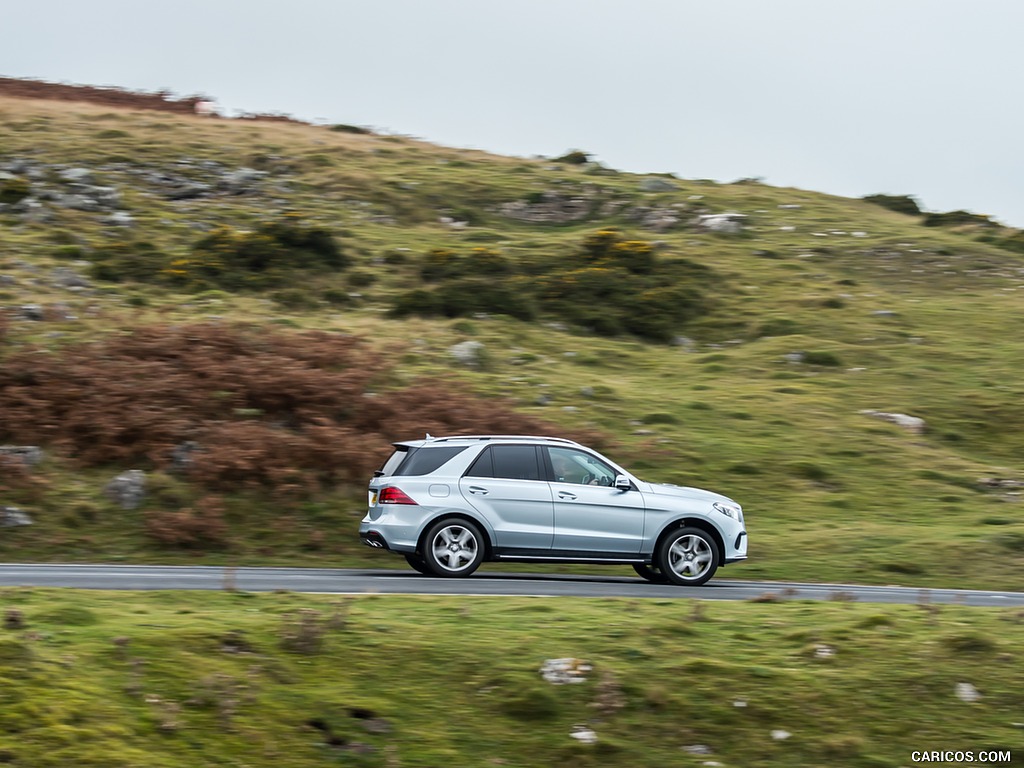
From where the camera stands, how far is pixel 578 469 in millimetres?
14805

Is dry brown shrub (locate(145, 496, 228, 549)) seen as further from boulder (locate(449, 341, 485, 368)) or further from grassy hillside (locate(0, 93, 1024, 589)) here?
boulder (locate(449, 341, 485, 368))

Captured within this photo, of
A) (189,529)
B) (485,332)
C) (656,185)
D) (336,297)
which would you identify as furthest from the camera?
(656,185)

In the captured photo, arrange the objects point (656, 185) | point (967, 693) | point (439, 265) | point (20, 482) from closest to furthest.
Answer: point (967, 693) → point (20, 482) → point (439, 265) → point (656, 185)

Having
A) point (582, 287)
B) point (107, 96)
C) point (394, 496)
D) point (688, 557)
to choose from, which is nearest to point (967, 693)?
point (688, 557)

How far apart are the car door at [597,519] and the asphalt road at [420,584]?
46cm

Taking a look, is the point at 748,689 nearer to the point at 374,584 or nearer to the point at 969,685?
the point at 969,685

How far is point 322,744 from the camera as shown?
7.38m

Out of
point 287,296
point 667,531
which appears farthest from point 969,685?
point 287,296

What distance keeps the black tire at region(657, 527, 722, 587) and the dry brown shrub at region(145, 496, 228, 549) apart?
6644 millimetres

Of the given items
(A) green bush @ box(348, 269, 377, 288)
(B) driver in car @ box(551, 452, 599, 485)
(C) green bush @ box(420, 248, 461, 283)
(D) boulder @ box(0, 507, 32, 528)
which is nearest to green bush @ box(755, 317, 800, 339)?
(C) green bush @ box(420, 248, 461, 283)

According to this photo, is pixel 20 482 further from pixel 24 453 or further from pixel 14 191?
pixel 14 191

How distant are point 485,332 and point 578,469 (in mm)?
14516

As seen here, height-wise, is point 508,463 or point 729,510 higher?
point 508,463

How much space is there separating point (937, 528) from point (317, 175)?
29913mm
